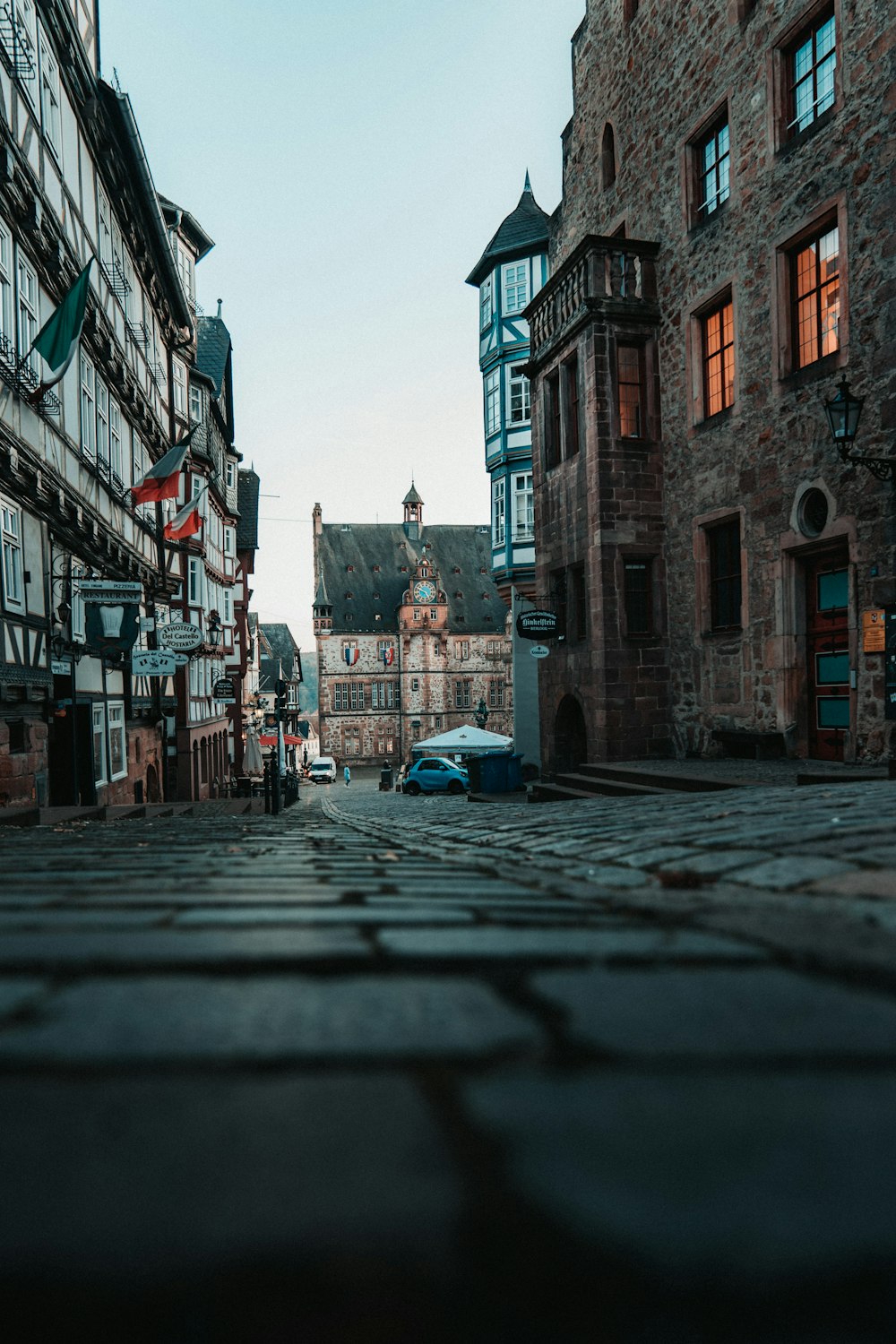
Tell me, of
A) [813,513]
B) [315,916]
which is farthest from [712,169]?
[315,916]

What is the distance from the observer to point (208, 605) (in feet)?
98.1

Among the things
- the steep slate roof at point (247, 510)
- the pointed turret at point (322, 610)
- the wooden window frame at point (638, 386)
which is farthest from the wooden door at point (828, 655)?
the pointed turret at point (322, 610)

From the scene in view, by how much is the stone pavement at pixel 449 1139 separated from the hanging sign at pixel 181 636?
1465cm

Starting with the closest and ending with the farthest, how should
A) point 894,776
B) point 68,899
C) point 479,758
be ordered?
point 68,899, point 894,776, point 479,758

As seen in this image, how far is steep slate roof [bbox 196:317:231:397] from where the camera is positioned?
3362 centimetres

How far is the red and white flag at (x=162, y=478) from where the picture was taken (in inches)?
574

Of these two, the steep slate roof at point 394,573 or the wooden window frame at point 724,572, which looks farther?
the steep slate roof at point 394,573

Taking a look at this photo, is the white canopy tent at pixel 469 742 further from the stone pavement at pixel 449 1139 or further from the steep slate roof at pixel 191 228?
the stone pavement at pixel 449 1139

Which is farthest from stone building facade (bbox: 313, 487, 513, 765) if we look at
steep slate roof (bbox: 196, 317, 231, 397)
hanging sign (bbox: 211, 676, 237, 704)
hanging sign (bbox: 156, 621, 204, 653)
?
hanging sign (bbox: 156, 621, 204, 653)

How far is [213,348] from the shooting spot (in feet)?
113

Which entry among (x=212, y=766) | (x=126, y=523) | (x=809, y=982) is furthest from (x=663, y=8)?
(x=212, y=766)

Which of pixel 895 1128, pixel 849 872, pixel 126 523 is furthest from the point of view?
pixel 126 523

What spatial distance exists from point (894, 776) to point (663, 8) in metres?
13.5

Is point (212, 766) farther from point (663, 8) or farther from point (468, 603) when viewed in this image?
point (468, 603)
